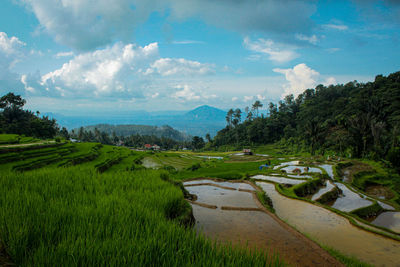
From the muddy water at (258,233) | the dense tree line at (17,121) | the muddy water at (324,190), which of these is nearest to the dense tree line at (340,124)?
the muddy water at (324,190)

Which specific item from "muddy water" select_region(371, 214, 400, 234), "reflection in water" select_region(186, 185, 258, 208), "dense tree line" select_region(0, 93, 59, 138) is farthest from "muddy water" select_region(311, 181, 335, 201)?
"dense tree line" select_region(0, 93, 59, 138)

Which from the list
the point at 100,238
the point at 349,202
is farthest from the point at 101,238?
the point at 349,202

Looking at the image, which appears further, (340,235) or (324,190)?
(324,190)

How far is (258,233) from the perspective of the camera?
18.3 feet

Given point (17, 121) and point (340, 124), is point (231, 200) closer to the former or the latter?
point (340, 124)

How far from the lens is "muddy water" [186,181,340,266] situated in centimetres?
428

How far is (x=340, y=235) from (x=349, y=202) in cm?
627

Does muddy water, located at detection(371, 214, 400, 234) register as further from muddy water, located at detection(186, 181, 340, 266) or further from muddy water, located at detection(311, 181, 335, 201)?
muddy water, located at detection(186, 181, 340, 266)

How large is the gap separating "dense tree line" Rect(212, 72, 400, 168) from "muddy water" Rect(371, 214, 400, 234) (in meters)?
13.3

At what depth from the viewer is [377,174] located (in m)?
18.8

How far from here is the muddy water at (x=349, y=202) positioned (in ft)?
35.2

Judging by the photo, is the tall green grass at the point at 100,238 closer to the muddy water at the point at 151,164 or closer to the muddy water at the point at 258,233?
the muddy water at the point at 258,233

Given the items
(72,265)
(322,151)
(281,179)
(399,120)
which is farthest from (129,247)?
(399,120)

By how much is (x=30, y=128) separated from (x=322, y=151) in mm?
63280
